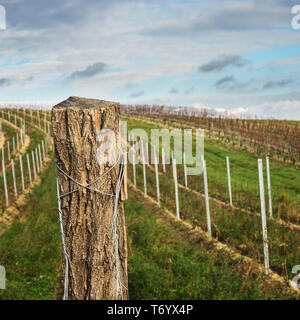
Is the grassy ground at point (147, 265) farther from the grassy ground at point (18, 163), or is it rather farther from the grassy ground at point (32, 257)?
the grassy ground at point (18, 163)

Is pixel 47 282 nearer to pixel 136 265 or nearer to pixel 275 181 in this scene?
pixel 136 265

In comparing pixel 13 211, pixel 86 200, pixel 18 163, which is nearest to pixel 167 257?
pixel 86 200

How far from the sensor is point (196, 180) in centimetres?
1566

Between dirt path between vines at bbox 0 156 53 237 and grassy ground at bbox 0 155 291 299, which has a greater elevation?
grassy ground at bbox 0 155 291 299

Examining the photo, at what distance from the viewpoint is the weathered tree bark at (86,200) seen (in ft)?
8.80

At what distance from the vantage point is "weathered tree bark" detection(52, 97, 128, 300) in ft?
8.80

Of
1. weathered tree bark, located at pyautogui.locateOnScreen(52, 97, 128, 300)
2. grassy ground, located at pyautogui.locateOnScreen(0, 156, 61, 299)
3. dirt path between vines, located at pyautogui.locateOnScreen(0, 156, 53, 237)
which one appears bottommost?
dirt path between vines, located at pyautogui.locateOnScreen(0, 156, 53, 237)

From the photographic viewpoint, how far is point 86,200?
273 cm

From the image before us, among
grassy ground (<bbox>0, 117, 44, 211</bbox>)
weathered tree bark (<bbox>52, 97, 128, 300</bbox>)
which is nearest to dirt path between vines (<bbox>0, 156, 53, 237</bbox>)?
grassy ground (<bbox>0, 117, 44, 211</bbox>)

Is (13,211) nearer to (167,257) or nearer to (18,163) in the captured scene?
(167,257)

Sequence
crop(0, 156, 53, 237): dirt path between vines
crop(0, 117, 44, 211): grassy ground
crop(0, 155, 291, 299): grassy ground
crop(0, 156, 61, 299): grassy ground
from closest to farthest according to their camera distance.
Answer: crop(0, 155, 291, 299): grassy ground, crop(0, 156, 61, 299): grassy ground, crop(0, 156, 53, 237): dirt path between vines, crop(0, 117, 44, 211): grassy ground

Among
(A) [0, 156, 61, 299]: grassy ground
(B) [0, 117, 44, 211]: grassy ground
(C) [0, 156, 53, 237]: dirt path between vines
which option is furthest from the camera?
(B) [0, 117, 44, 211]: grassy ground

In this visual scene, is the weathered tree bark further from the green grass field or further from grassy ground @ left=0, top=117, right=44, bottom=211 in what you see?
grassy ground @ left=0, top=117, right=44, bottom=211

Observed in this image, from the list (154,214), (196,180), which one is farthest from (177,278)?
(196,180)
